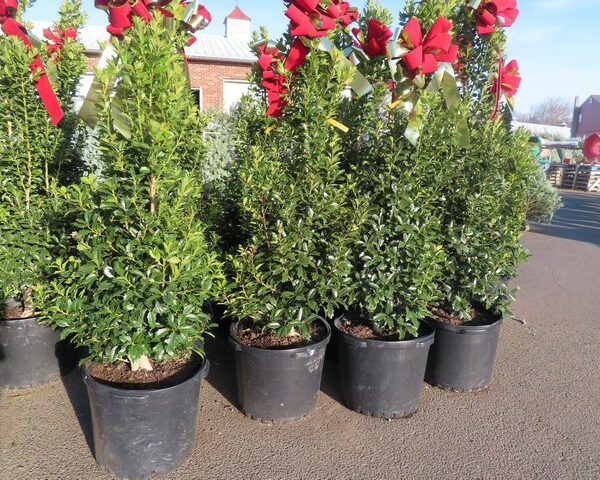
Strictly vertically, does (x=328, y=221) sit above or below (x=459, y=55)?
below

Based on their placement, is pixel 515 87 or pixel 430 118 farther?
pixel 515 87

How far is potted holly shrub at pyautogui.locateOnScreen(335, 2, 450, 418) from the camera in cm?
300

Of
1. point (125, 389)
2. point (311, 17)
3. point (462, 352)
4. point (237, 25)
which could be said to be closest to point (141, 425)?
point (125, 389)

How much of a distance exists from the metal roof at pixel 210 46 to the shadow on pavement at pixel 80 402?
12607 mm

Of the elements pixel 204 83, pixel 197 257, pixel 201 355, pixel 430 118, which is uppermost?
pixel 204 83

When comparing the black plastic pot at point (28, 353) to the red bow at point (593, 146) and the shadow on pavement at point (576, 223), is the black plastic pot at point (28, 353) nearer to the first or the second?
the shadow on pavement at point (576, 223)

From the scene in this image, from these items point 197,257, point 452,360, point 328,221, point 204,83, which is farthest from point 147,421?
point 204,83

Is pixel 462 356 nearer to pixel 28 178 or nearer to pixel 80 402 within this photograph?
pixel 80 402

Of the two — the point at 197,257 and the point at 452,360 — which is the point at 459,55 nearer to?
the point at 452,360

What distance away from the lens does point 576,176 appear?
2028 cm

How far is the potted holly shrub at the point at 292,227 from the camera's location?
2852 millimetres

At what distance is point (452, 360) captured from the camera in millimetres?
3525

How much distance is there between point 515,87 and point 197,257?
9.27 ft

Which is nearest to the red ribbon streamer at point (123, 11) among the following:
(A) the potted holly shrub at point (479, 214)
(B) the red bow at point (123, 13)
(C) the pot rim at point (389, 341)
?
→ (B) the red bow at point (123, 13)
